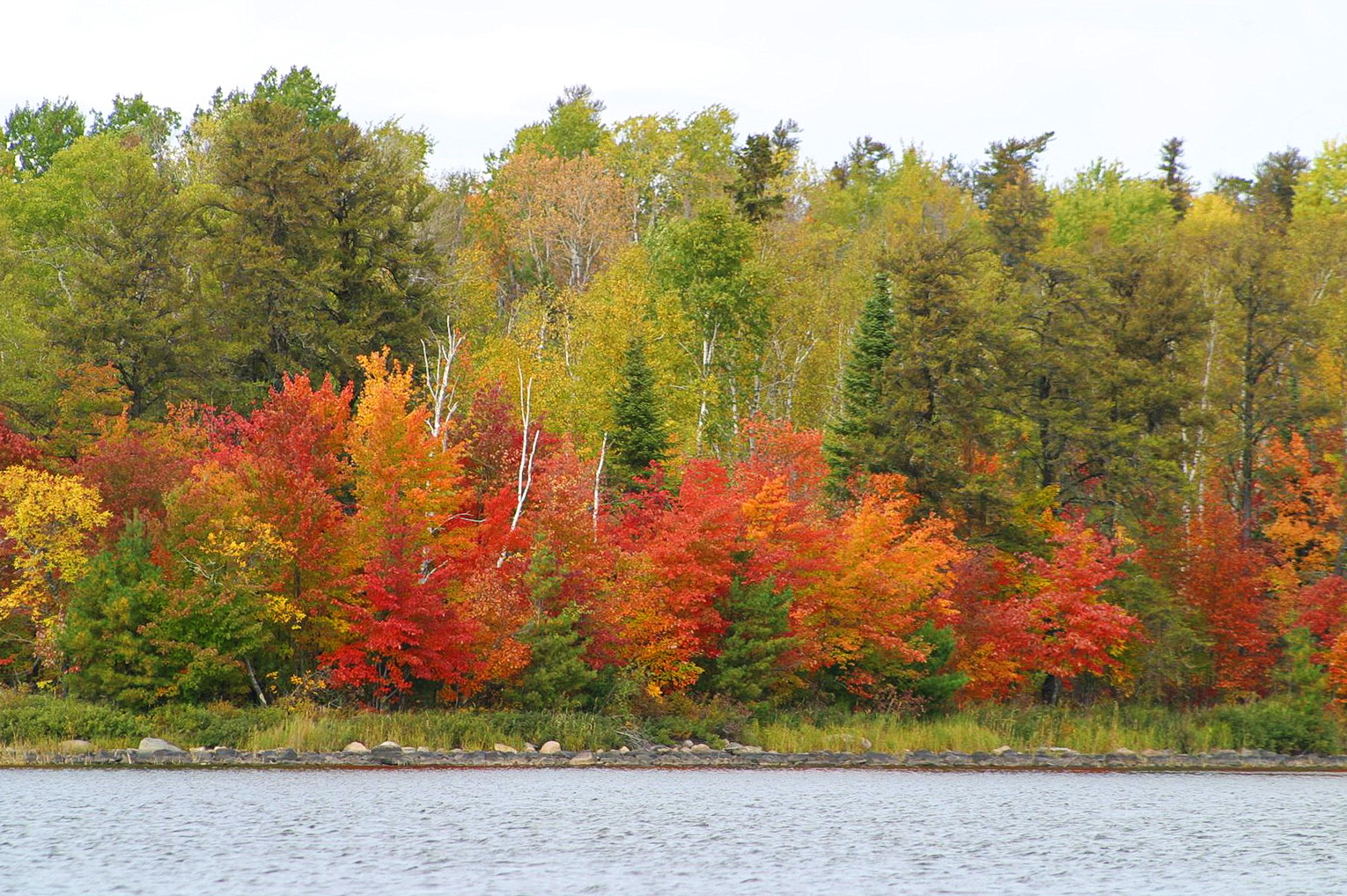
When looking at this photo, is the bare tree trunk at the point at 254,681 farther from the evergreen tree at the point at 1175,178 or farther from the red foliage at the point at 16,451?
the evergreen tree at the point at 1175,178

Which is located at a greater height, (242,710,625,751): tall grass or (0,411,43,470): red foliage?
(0,411,43,470): red foliage

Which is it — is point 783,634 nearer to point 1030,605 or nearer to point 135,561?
point 1030,605

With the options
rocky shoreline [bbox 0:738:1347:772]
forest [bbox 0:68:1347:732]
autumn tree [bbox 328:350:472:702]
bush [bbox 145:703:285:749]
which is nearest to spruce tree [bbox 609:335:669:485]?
forest [bbox 0:68:1347:732]

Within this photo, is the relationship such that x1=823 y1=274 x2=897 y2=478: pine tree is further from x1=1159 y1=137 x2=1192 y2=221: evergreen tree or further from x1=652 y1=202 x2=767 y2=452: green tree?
x1=1159 y1=137 x2=1192 y2=221: evergreen tree

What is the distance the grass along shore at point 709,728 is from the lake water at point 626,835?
10.4 feet

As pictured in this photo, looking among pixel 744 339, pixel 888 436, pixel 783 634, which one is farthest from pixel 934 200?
pixel 783 634

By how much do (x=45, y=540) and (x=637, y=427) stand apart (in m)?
21.0

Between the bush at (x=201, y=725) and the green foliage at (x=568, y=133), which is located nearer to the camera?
the bush at (x=201, y=725)

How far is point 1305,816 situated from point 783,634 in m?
18.1

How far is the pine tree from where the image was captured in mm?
55125

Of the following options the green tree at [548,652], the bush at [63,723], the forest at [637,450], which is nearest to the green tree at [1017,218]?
the forest at [637,450]

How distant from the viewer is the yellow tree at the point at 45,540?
39375 millimetres

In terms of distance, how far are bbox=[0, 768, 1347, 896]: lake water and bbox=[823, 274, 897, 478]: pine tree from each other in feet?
64.6

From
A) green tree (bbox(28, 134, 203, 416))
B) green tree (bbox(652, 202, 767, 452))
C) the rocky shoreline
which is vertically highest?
green tree (bbox(652, 202, 767, 452))
